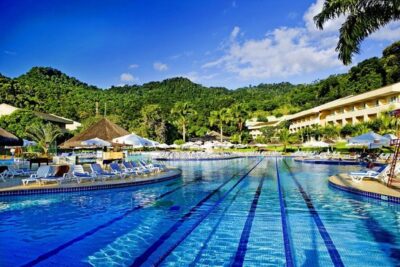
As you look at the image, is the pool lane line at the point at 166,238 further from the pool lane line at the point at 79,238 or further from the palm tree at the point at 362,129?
the palm tree at the point at 362,129

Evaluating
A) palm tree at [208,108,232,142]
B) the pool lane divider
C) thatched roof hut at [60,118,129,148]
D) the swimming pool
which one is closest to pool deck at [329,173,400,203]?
the swimming pool

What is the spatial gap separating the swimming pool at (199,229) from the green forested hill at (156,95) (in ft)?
128

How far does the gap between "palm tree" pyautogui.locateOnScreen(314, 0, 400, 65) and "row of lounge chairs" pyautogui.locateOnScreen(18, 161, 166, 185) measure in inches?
362

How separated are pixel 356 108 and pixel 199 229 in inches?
1566

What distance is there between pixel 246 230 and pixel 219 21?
20135mm

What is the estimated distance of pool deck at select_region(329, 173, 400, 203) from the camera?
8.88 metres

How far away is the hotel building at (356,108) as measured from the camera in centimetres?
3441

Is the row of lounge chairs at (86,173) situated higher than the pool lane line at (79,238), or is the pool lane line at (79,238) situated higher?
the row of lounge chairs at (86,173)

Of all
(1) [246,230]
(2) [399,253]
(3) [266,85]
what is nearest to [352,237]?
(2) [399,253]

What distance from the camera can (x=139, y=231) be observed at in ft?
22.3

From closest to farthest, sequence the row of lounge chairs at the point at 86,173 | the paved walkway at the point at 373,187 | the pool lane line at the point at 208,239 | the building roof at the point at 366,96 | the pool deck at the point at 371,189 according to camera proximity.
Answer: the pool lane line at the point at 208,239 < the pool deck at the point at 371,189 < the paved walkway at the point at 373,187 < the row of lounge chairs at the point at 86,173 < the building roof at the point at 366,96

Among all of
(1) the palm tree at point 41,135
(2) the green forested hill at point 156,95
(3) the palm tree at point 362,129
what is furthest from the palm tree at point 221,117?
(1) the palm tree at point 41,135

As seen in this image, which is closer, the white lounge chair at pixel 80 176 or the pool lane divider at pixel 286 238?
the pool lane divider at pixel 286 238

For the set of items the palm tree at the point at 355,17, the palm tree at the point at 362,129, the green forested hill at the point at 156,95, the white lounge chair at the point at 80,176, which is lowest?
the white lounge chair at the point at 80,176
